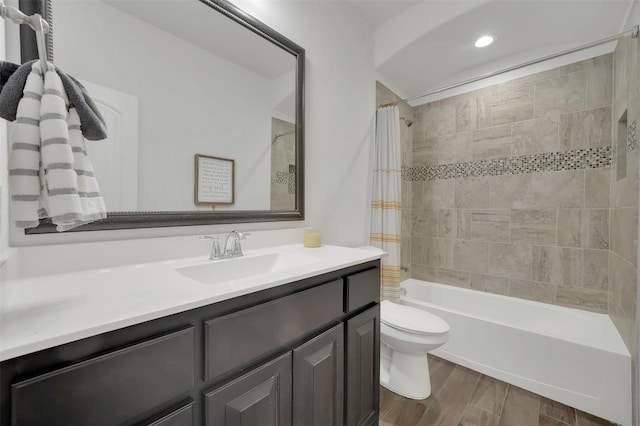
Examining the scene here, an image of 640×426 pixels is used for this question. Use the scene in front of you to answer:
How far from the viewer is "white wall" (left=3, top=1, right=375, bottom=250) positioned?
1.72 meters

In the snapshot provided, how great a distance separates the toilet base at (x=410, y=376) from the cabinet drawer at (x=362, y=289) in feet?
2.23

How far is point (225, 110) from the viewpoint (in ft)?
Result: 4.37

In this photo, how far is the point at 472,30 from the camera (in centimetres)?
206

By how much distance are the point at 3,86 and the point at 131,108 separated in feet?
1.83

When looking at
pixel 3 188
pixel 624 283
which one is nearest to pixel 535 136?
pixel 624 283

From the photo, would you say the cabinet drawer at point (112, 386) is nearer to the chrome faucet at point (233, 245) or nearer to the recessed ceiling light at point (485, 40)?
the chrome faucet at point (233, 245)

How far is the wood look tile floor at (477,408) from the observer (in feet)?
4.92

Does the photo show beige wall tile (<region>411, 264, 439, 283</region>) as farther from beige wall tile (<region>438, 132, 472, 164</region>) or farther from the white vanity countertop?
the white vanity countertop

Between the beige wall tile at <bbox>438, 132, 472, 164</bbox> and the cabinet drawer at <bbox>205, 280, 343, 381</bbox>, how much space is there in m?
2.33

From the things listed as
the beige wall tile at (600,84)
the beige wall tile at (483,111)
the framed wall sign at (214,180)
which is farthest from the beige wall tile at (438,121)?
the framed wall sign at (214,180)

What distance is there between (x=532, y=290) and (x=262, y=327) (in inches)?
102

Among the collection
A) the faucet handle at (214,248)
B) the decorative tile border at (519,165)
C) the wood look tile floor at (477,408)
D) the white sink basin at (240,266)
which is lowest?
the wood look tile floor at (477,408)

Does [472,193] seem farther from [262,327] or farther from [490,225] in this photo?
[262,327]

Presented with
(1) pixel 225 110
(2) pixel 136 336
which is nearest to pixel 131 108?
(1) pixel 225 110
